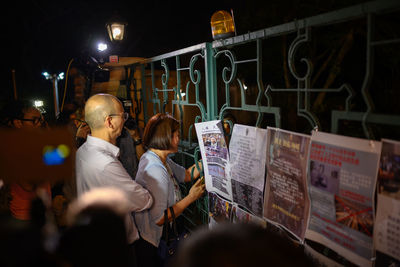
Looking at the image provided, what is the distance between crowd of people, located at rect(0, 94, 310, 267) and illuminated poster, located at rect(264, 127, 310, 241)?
99cm

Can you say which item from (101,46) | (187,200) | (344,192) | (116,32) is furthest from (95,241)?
(116,32)

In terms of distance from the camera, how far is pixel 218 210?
2.79 meters

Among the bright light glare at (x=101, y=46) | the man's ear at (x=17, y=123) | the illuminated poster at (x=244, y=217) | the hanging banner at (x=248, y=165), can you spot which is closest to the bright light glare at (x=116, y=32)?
the bright light glare at (x=101, y=46)

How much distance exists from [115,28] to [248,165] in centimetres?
680

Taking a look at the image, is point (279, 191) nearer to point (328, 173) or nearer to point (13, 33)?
point (328, 173)

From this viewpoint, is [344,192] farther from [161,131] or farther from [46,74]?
[46,74]

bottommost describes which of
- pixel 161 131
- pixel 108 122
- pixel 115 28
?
pixel 161 131

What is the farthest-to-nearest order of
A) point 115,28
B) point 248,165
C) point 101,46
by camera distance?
point 115,28 → point 101,46 → point 248,165

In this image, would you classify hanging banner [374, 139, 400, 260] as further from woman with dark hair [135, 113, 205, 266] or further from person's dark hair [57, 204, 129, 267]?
woman with dark hair [135, 113, 205, 266]

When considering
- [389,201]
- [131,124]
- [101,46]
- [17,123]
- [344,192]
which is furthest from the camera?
[101,46]

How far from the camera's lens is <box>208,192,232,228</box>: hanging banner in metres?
2.64

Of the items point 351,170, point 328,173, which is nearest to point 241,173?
point 328,173

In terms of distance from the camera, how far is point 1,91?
12.0 m

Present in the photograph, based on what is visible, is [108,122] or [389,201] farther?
[108,122]
